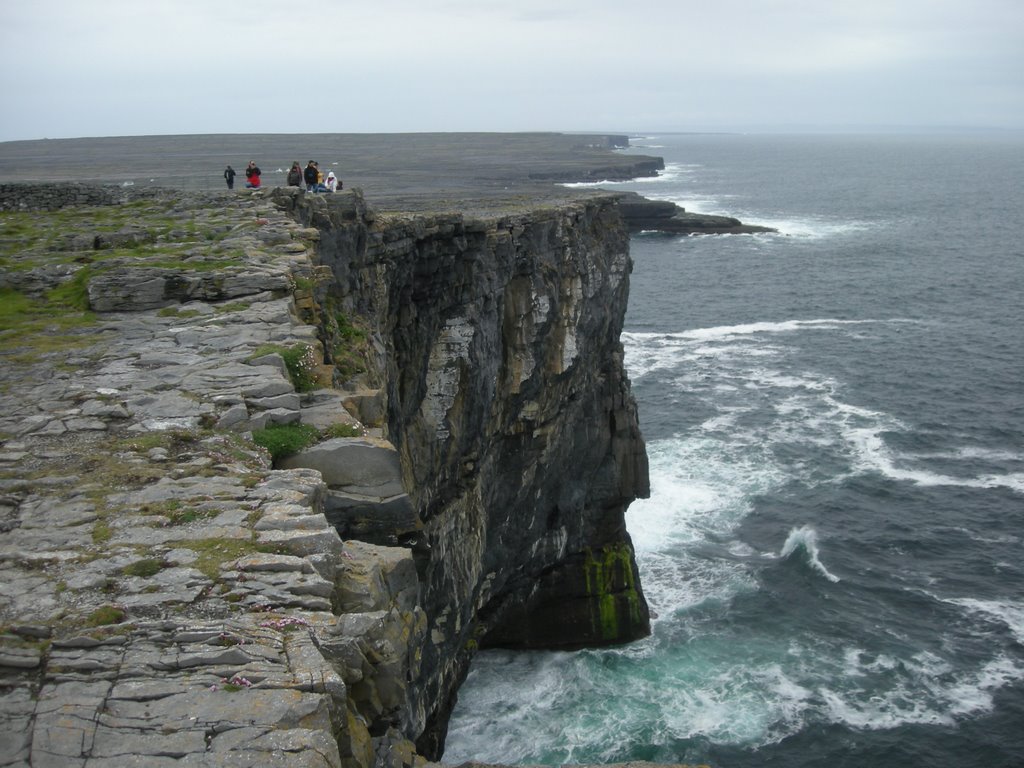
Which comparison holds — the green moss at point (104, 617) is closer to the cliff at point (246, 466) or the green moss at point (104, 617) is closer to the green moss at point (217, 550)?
the cliff at point (246, 466)

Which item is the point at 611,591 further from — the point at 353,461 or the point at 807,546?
the point at 353,461

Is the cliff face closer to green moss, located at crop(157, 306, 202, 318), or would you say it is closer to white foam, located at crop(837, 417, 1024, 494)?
green moss, located at crop(157, 306, 202, 318)

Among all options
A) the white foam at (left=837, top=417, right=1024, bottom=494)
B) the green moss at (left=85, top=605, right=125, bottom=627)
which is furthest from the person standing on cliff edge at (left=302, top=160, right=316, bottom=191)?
the white foam at (left=837, top=417, right=1024, bottom=494)

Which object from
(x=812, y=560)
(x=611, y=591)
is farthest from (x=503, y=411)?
(x=812, y=560)

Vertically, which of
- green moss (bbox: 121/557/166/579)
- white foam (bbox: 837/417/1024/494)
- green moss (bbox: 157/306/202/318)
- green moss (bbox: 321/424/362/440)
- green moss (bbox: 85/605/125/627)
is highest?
green moss (bbox: 157/306/202/318)

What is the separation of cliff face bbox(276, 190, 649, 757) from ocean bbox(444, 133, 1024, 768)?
309 centimetres

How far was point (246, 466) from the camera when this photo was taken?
11008 millimetres

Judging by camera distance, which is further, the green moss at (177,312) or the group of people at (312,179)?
the group of people at (312,179)

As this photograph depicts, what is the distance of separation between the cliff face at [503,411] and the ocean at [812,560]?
3094 millimetres

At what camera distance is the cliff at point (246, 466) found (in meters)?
7.50

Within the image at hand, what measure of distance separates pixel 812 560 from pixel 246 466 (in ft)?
122

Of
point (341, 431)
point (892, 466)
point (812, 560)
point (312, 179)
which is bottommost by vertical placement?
point (812, 560)

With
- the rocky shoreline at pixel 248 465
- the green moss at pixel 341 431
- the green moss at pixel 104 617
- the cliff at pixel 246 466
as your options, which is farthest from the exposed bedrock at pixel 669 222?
the green moss at pixel 104 617

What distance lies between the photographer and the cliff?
7.50m
